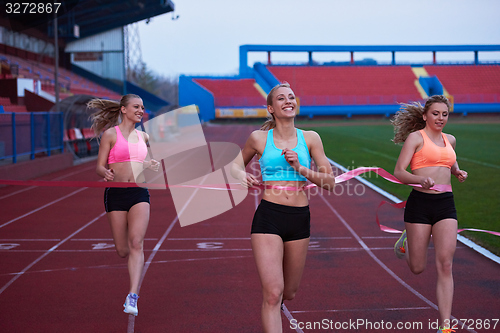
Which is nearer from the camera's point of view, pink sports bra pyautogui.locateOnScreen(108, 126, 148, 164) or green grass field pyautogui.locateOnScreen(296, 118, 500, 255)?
pink sports bra pyautogui.locateOnScreen(108, 126, 148, 164)

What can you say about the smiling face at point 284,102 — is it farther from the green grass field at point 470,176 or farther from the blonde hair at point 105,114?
the green grass field at point 470,176

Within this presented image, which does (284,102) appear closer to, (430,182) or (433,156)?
(430,182)

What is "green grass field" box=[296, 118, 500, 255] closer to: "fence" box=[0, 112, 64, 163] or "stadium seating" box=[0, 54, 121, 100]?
"fence" box=[0, 112, 64, 163]

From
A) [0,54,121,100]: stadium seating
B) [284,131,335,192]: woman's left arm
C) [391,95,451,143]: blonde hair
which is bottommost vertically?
[284,131,335,192]: woman's left arm

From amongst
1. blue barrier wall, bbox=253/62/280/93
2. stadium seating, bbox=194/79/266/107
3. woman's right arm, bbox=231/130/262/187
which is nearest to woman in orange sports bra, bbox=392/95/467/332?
woman's right arm, bbox=231/130/262/187

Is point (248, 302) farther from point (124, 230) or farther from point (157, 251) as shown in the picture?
point (157, 251)

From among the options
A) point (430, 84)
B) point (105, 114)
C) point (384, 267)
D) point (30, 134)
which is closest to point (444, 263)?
point (384, 267)

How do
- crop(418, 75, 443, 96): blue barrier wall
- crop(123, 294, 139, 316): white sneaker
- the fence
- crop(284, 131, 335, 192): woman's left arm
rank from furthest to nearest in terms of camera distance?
crop(418, 75, 443, 96): blue barrier wall
the fence
crop(123, 294, 139, 316): white sneaker
crop(284, 131, 335, 192): woman's left arm

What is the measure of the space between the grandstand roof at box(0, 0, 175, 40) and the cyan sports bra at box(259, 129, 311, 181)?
35.2 meters

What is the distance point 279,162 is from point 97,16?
1701 inches

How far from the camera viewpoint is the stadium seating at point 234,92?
66.1m

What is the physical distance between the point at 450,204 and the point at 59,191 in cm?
1222

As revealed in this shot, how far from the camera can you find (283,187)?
4160mm

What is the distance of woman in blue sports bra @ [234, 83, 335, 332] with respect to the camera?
159 inches
